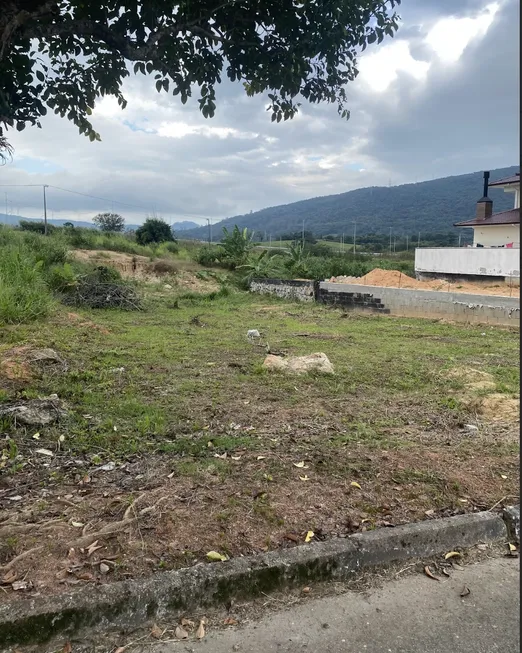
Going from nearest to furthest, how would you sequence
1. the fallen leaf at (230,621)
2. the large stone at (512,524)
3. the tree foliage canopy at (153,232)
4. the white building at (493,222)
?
the fallen leaf at (230,621) → the large stone at (512,524) → the white building at (493,222) → the tree foliage canopy at (153,232)

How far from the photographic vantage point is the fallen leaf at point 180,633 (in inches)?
69.1

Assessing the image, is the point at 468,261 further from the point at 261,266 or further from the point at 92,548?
the point at 92,548

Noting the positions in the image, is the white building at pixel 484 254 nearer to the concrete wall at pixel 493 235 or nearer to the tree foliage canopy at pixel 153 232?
the concrete wall at pixel 493 235

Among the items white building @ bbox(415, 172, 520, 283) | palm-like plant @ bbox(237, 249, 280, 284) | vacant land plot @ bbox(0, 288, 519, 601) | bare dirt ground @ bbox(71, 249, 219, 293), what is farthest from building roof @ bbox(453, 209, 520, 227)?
vacant land plot @ bbox(0, 288, 519, 601)

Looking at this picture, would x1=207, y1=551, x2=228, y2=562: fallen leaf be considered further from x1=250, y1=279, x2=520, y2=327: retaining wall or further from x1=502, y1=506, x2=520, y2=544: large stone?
x1=250, y1=279, x2=520, y2=327: retaining wall

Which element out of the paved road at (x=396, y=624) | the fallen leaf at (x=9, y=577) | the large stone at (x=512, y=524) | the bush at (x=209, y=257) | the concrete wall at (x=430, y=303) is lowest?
the paved road at (x=396, y=624)

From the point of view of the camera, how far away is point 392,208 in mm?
60062

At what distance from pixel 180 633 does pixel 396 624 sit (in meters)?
0.82

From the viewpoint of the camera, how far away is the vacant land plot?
7.21ft

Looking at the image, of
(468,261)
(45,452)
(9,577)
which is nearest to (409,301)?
(468,261)

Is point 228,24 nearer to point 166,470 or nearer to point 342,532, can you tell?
point 166,470

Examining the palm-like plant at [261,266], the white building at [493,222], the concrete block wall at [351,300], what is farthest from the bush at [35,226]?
the white building at [493,222]

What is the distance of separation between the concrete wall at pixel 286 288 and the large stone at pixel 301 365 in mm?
8777

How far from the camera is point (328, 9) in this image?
2666mm
